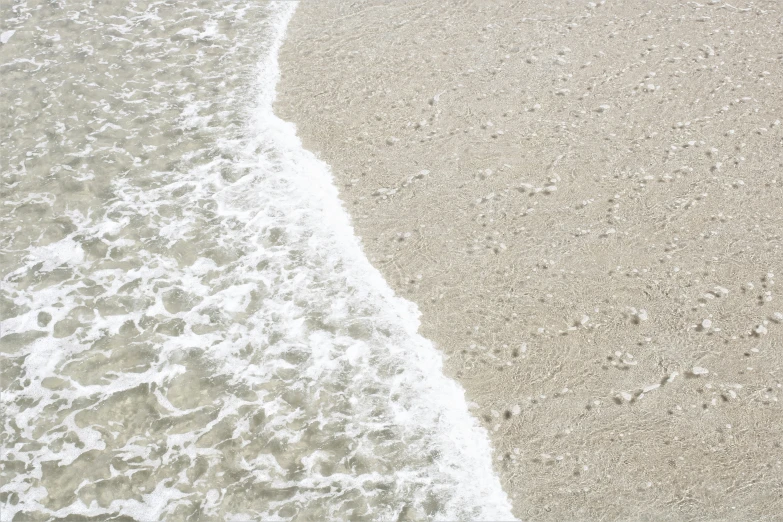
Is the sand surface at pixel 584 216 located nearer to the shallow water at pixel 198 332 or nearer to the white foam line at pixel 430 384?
the white foam line at pixel 430 384

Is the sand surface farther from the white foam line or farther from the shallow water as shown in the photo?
the shallow water

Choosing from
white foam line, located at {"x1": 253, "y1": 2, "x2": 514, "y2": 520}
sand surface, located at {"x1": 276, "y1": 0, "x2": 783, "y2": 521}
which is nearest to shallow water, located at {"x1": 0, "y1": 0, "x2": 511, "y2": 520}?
white foam line, located at {"x1": 253, "y1": 2, "x2": 514, "y2": 520}

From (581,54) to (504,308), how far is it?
14.4ft

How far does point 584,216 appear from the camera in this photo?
7.02 meters

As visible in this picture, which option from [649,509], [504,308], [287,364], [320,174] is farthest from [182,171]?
[649,509]

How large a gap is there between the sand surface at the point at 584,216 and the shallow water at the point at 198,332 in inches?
14.7

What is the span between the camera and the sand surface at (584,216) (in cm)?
529

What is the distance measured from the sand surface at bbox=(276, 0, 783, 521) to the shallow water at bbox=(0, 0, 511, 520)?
1.23ft

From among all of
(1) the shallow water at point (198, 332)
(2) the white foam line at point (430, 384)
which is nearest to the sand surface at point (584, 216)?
(2) the white foam line at point (430, 384)

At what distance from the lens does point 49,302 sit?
6.60 metres

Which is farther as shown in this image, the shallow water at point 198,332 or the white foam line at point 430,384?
the shallow water at point 198,332

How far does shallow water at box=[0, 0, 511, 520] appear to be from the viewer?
525 centimetres

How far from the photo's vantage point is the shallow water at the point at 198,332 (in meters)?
5.25

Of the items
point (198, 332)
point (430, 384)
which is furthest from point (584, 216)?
point (198, 332)
